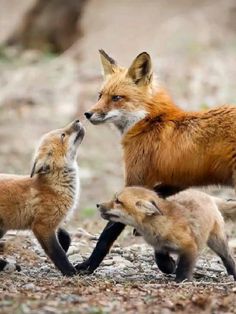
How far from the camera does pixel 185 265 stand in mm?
10023

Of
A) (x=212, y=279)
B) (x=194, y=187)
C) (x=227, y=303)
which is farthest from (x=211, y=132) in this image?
(x=227, y=303)

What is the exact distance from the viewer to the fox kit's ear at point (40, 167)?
34.8 feet

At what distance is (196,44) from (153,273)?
14.8 meters

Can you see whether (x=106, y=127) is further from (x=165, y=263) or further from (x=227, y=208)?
(x=165, y=263)

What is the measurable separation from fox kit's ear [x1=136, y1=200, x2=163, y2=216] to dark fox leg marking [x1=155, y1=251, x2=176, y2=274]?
32.0 inches

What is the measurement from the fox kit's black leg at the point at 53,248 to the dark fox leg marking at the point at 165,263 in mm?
1127

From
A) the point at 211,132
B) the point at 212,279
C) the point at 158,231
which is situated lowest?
the point at 212,279

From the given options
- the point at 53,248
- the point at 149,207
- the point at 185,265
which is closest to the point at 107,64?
the point at 149,207

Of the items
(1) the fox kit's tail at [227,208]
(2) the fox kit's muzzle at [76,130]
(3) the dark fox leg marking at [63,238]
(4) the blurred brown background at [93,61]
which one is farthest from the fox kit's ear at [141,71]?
(4) the blurred brown background at [93,61]

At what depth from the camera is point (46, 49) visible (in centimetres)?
2839

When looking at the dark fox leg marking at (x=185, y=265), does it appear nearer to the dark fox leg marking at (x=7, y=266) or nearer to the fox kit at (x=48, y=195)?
the fox kit at (x=48, y=195)

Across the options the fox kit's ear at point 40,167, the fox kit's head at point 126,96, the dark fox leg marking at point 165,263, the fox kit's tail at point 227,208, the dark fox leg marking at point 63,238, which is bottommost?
the dark fox leg marking at point 165,263

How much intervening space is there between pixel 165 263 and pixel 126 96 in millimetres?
2121

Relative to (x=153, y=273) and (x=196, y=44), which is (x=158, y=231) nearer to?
(x=153, y=273)
